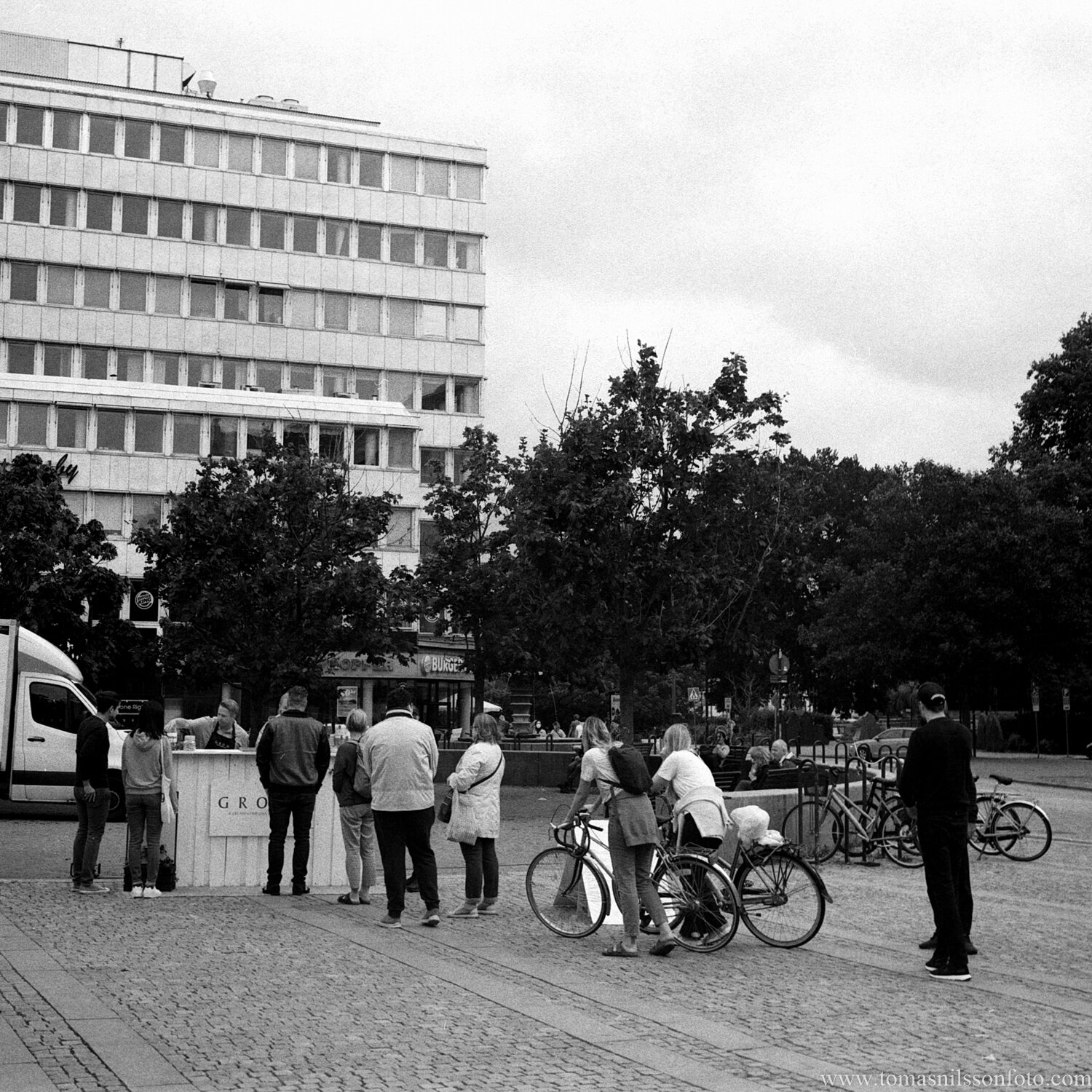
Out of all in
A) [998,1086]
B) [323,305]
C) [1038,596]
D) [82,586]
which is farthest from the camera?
[323,305]

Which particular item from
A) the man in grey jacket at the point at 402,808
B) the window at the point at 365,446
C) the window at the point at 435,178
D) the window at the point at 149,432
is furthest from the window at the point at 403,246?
the man in grey jacket at the point at 402,808

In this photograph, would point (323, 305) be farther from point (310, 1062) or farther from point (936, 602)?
point (310, 1062)

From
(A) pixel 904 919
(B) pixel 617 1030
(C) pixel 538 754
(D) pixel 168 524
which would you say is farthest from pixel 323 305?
(B) pixel 617 1030

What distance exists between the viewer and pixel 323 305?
203 ft

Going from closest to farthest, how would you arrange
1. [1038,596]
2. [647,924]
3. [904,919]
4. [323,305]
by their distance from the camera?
[647,924] < [904,919] < [1038,596] < [323,305]

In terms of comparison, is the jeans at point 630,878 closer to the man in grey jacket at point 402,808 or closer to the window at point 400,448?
the man in grey jacket at point 402,808

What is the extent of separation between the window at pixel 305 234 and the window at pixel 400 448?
24.9 feet

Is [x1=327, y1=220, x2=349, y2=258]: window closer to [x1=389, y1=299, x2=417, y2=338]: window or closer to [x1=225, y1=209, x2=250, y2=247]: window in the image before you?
[x1=389, y1=299, x2=417, y2=338]: window

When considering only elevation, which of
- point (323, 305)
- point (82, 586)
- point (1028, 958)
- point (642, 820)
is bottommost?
point (1028, 958)

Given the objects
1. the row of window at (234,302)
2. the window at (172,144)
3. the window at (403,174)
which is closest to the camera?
the row of window at (234,302)

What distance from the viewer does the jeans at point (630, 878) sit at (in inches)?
444

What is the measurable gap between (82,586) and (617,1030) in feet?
129

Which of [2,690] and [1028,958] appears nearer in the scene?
[1028,958]

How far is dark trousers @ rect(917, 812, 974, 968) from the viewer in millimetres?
10141
